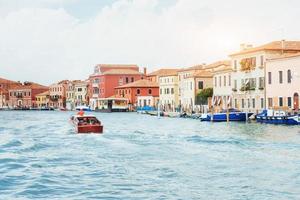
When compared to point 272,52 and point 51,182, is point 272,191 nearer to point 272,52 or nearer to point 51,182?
point 51,182

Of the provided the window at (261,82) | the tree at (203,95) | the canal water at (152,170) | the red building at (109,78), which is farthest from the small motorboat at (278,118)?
the red building at (109,78)

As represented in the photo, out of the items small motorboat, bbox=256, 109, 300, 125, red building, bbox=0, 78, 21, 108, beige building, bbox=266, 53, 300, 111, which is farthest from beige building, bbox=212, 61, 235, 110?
red building, bbox=0, 78, 21, 108

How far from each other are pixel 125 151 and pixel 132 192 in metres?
8.17

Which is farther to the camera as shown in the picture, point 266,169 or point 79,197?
point 266,169

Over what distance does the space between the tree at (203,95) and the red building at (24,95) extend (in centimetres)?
6691

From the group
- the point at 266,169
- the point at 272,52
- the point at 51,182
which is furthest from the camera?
the point at 272,52

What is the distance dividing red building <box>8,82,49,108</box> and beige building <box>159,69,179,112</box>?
52316 millimetres

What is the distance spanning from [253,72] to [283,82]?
5024 mm

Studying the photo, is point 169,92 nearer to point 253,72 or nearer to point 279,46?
point 253,72

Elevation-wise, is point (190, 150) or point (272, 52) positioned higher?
point (272, 52)

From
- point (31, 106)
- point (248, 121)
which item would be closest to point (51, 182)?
point (248, 121)

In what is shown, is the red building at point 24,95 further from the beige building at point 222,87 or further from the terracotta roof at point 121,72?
the beige building at point 222,87

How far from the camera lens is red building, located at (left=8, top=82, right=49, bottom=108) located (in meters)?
124

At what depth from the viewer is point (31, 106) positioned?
122312 millimetres
